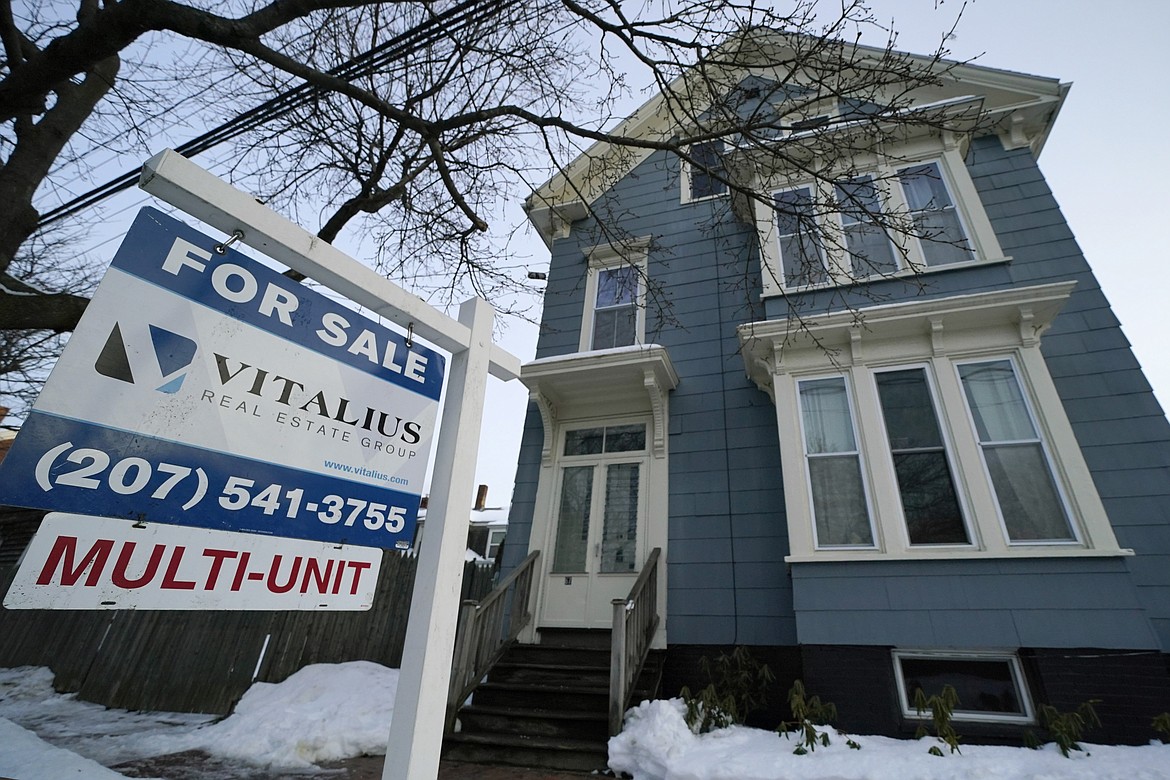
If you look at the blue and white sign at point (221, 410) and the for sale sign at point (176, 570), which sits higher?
the blue and white sign at point (221, 410)

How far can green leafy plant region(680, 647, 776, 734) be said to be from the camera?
4.64 m

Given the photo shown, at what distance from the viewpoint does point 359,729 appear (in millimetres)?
5336

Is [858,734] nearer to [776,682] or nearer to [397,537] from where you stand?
[776,682]

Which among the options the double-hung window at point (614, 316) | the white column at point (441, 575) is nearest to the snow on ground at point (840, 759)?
the white column at point (441, 575)

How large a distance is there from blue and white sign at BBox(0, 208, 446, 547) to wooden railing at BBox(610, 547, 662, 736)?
3537 millimetres

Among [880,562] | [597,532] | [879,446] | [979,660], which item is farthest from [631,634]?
[879,446]

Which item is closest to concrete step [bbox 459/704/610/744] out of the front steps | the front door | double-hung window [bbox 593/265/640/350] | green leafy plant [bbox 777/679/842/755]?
the front steps

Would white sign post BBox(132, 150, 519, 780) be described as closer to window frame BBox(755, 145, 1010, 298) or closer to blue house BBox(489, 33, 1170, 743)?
blue house BBox(489, 33, 1170, 743)

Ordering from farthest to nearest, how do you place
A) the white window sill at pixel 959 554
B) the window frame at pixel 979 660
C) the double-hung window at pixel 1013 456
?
the double-hung window at pixel 1013 456, the white window sill at pixel 959 554, the window frame at pixel 979 660

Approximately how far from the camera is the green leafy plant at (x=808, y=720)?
400cm

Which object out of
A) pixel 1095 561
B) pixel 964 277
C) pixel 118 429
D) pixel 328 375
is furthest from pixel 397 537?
pixel 964 277

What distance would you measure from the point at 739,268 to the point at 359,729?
720 cm

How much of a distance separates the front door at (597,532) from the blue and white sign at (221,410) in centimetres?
506

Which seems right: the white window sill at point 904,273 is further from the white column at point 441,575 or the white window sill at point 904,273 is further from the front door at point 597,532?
the white column at point 441,575
